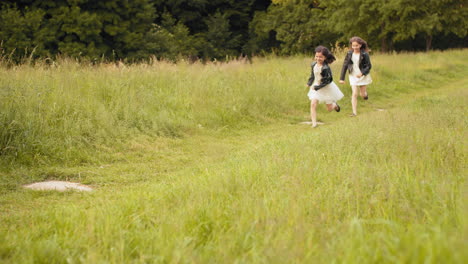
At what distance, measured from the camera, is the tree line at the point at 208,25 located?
1014 inches

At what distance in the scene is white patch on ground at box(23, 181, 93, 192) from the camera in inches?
193

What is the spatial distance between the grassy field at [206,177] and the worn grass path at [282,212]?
1 cm

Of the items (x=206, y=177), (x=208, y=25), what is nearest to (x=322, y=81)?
(x=206, y=177)

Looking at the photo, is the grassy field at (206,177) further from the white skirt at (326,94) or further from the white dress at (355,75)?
the white dress at (355,75)

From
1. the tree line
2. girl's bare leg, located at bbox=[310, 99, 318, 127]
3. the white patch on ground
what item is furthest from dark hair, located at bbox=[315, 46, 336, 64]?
the tree line

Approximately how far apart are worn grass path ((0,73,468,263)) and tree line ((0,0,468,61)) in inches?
423

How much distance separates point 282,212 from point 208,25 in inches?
1591

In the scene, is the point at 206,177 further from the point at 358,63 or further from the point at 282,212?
the point at 358,63

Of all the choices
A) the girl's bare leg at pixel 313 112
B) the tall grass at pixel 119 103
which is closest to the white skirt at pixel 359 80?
the tall grass at pixel 119 103

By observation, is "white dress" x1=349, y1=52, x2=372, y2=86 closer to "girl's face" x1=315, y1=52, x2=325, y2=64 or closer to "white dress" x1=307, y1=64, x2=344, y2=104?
"white dress" x1=307, y1=64, x2=344, y2=104

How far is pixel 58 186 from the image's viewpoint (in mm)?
5043

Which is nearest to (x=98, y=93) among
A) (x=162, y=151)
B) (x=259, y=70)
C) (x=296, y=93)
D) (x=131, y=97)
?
(x=131, y=97)

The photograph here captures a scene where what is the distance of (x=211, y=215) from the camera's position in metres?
3.08

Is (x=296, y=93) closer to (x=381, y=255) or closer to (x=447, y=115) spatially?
(x=447, y=115)
